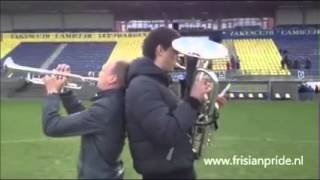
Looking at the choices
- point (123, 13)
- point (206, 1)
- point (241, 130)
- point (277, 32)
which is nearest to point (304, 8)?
point (277, 32)

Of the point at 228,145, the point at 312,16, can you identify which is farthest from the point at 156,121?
the point at 312,16

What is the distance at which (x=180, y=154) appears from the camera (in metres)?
3.06

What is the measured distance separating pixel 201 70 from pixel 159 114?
282 millimetres

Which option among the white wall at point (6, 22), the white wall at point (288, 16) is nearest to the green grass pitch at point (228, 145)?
the white wall at point (288, 16)

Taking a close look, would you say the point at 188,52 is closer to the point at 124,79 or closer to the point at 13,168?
the point at 124,79

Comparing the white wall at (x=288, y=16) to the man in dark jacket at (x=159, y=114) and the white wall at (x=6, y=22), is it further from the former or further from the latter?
the man in dark jacket at (x=159, y=114)

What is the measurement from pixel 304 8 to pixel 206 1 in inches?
205

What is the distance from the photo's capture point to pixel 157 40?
10.1 ft

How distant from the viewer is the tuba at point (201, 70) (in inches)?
115

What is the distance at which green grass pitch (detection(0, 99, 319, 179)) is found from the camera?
840 cm

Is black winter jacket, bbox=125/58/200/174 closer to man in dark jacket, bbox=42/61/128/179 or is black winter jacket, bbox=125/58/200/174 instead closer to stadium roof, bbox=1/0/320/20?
man in dark jacket, bbox=42/61/128/179

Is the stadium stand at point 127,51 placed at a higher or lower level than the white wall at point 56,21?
higher

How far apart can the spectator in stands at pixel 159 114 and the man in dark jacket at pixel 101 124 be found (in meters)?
0.10

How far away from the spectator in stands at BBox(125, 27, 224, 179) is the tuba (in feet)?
→ 0.17
